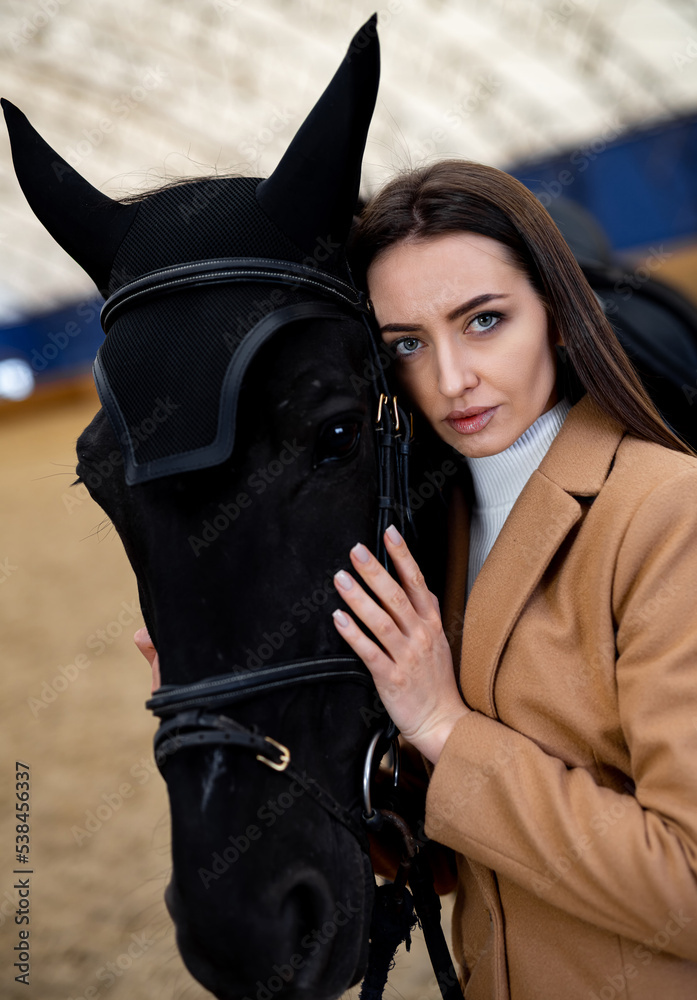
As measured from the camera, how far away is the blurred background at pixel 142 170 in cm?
381

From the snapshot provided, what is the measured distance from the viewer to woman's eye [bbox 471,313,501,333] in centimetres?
140

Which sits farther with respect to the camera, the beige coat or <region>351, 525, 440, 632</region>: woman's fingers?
<region>351, 525, 440, 632</region>: woman's fingers

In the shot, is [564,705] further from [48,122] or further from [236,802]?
[48,122]

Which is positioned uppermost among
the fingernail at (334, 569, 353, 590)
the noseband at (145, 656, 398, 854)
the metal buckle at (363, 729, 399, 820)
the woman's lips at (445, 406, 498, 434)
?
the woman's lips at (445, 406, 498, 434)

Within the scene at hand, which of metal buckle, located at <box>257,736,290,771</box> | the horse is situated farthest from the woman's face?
metal buckle, located at <box>257,736,290,771</box>

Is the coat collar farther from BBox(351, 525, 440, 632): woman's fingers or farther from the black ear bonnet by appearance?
the black ear bonnet

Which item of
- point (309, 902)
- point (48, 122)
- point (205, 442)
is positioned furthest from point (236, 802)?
point (48, 122)

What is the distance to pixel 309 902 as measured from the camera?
1.13 meters

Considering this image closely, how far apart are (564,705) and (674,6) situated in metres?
→ 12.6

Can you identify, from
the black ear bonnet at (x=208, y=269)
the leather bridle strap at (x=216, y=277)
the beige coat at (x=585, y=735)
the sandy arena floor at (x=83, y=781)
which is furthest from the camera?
the sandy arena floor at (x=83, y=781)

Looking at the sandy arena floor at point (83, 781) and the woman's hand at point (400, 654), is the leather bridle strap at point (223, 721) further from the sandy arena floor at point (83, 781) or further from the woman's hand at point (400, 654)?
the sandy arena floor at point (83, 781)

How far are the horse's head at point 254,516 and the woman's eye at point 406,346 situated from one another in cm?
11

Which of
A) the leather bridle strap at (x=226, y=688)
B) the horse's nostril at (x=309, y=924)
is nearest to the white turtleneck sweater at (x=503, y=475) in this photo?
the leather bridle strap at (x=226, y=688)

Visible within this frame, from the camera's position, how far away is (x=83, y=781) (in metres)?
4.61
